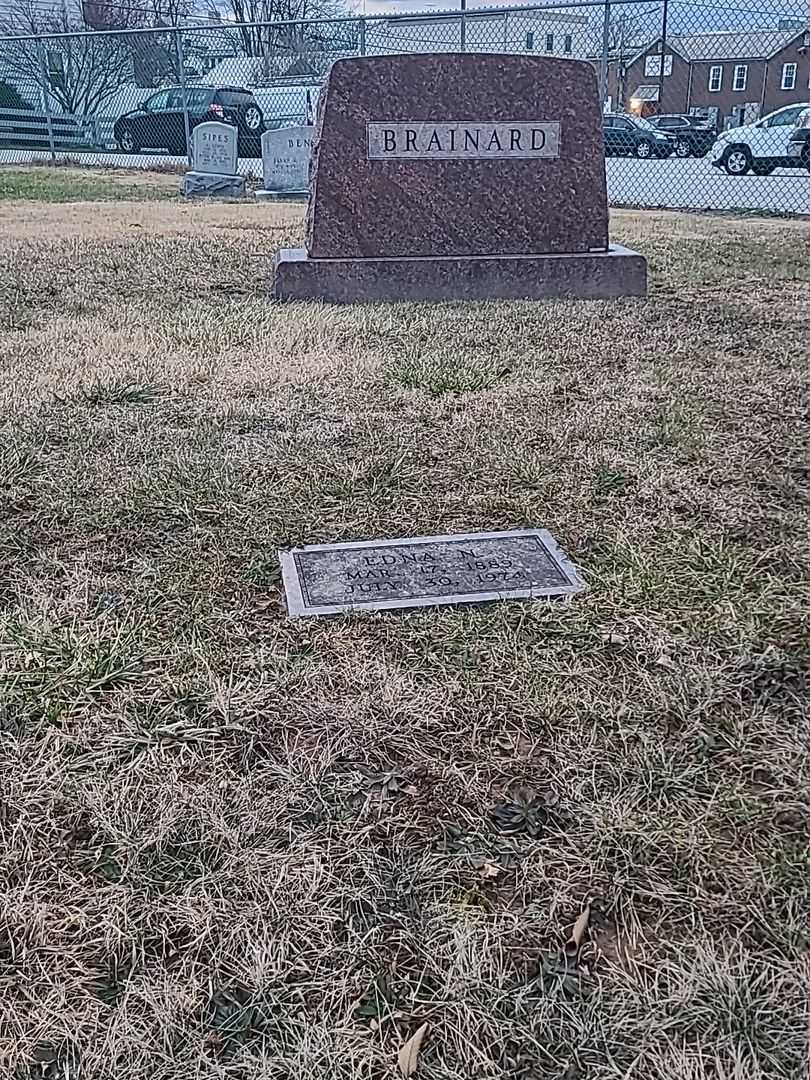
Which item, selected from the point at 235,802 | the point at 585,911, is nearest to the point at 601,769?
the point at 585,911

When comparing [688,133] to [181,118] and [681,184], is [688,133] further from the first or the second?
[181,118]

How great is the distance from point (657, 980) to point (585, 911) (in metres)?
0.14

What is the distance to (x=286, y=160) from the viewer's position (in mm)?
13016

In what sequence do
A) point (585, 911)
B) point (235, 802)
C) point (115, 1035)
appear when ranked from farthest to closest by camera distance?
1. point (235, 802)
2. point (585, 911)
3. point (115, 1035)

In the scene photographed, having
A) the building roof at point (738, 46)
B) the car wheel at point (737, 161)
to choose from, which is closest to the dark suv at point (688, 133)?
the car wheel at point (737, 161)

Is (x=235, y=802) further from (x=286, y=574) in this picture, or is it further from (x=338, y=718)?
(x=286, y=574)

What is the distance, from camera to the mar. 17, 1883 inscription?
86.4 inches

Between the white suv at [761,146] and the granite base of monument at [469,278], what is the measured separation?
13808 millimetres

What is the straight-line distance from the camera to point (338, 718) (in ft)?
5.92

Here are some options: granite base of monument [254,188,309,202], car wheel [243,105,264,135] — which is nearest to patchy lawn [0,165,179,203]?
granite base of monument [254,188,309,202]

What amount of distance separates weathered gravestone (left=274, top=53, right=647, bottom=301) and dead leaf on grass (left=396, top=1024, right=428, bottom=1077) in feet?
15.7

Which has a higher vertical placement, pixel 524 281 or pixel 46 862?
pixel 524 281

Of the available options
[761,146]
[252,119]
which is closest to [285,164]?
[252,119]

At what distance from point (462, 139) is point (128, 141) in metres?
16.7
